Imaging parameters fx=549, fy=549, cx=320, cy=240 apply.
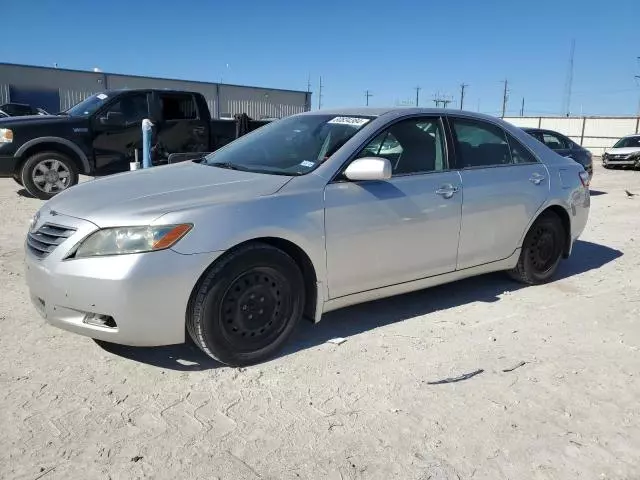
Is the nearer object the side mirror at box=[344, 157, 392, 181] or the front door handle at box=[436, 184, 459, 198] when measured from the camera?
the side mirror at box=[344, 157, 392, 181]

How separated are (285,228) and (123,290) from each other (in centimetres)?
98

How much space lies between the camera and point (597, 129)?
3769cm

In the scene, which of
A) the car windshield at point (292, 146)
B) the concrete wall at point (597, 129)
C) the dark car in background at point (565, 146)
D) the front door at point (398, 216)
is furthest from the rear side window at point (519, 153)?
the concrete wall at point (597, 129)

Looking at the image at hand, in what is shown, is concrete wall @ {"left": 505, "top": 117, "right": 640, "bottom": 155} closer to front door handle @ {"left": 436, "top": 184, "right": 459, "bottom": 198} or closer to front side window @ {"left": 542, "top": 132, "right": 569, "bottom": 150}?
front side window @ {"left": 542, "top": 132, "right": 569, "bottom": 150}

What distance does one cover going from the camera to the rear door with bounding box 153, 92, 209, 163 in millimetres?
9525

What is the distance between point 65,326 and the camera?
3.11 metres

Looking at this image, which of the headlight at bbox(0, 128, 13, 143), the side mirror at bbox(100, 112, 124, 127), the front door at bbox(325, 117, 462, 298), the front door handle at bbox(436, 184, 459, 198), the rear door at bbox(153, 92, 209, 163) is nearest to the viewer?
the front door at bbox(325, 117, 462, 298)

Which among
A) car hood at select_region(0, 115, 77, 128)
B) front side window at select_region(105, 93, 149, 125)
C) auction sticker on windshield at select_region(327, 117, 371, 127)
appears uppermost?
front side window at select_region(105, 93, 149, 125)

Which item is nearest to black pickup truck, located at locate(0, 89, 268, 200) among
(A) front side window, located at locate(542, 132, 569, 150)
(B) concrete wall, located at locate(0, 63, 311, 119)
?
(A) front side window, located at locate(542, 132, 569, 150)

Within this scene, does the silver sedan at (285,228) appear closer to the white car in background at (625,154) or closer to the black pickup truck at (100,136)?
the black pickup truck at (100,136)

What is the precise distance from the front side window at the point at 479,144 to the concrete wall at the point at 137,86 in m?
25.2

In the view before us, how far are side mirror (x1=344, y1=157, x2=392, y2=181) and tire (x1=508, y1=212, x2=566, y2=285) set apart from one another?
2013mm

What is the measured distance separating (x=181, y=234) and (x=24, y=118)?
7521mm

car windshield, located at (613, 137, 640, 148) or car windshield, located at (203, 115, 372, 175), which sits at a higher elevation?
car windshield, located at (613, 137, 640, 148)
